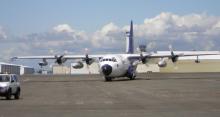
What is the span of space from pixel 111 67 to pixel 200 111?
39.3 meters

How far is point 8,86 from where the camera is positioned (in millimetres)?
31719

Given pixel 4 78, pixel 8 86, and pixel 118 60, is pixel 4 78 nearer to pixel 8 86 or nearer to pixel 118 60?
pixel 8 86

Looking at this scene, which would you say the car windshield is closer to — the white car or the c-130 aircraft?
the white car

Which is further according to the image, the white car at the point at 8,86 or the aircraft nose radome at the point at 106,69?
the aircraft nose radome at the point at 106,69

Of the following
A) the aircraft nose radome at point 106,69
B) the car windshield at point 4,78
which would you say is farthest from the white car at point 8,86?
the aircraft nose radome at point 106,69

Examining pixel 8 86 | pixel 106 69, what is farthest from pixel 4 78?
pixel 106 69

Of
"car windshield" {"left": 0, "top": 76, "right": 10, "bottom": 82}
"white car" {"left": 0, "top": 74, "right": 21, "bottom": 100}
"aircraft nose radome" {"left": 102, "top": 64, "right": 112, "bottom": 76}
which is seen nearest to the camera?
"white car" {"left": 0, "top": 74, "right": 21, "bottom": 100}

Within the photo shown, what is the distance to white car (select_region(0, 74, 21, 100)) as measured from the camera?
3159cm

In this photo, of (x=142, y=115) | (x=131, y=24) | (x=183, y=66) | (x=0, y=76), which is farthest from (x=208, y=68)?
(x=142, y=115)

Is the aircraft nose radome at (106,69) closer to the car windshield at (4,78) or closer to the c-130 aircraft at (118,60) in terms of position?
the c-130 aircraft at (118,60)

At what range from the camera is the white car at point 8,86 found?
104ft

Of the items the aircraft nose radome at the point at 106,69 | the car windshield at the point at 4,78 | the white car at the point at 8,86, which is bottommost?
the white car at the point at 8,86

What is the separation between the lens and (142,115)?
2050 cm

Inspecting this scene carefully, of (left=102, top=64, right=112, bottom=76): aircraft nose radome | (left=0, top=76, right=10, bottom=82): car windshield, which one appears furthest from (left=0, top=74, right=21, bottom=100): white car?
(left=102, top=64, right=112, bottom=76): aircraft nose radome
